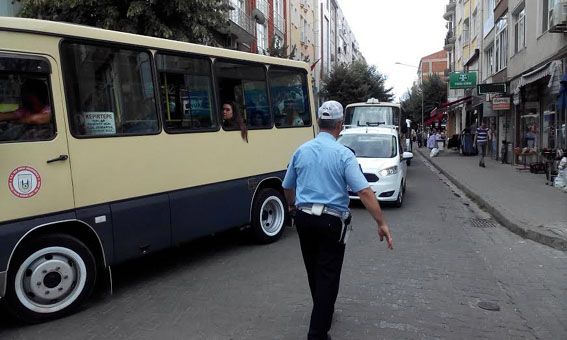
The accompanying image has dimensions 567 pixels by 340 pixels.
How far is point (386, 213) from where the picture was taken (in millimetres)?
9922

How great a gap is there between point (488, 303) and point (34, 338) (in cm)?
414

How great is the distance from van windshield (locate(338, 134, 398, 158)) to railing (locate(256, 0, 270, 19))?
60.2 feet

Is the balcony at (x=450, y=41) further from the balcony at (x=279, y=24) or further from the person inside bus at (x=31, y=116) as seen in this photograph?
the person inside bus at (x=31, y=116)

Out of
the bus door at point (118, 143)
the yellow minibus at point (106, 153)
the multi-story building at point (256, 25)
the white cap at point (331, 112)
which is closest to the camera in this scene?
the white cap at point (331, 112)

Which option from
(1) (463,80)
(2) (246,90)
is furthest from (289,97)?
(1) (463,80)

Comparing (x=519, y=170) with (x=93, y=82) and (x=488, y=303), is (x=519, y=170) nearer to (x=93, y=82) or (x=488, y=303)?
(x=488, y=303)

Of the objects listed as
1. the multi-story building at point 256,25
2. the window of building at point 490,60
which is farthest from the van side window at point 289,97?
the window of building at point 490,60

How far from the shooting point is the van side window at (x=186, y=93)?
18.2 ft

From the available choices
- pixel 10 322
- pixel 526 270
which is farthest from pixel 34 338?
pixel 526 270

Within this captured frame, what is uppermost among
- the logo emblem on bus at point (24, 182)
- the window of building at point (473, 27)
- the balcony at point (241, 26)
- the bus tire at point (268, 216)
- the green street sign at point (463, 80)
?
the window of building at point (473, 27)

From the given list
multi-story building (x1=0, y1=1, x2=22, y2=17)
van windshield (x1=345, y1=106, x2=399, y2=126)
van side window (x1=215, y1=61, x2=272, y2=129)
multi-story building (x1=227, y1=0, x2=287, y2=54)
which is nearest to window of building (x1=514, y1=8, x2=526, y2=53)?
van windshield (x1=345, y1=106, x2=399, y2=126)

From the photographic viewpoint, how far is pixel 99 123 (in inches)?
188

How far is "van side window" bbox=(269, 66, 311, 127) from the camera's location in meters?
7.50

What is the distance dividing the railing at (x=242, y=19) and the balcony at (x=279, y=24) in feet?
24.8
